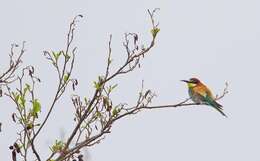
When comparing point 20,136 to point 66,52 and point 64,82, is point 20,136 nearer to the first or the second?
point 64,82

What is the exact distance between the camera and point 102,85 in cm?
350

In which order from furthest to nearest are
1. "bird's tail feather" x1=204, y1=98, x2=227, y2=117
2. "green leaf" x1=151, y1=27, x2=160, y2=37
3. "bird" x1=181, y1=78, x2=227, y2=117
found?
"bird" x1=181, y1=78, x2=227, y2=117 < "bird's tail feather" x1=204, y1=98, x2=227, y2=117 < "green leaf" x1=151, y1=27, x2=160, y2=37

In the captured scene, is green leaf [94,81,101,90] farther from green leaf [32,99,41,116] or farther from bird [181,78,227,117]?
bird [181,78,227,117]

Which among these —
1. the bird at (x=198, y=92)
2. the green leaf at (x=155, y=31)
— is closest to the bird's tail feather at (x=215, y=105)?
the bird at (x=198, y=92)

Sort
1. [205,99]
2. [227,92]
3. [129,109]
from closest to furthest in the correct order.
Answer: [129,109]
[227,92]
[205,99]

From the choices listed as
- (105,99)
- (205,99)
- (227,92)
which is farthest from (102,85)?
(205,99)

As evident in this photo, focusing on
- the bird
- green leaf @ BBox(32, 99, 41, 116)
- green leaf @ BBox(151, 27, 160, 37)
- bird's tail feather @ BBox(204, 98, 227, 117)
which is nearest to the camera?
green leaf @ BBox(32, 99, 41, 116)

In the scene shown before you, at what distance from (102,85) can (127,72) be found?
0.57 ft

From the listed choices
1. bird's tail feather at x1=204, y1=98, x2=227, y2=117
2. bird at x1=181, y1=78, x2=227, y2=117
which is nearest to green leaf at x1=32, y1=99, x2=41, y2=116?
bird's tail feather at x1=204, y1=98, x2=227, y2=117

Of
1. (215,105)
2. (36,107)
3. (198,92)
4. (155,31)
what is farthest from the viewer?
(198,92)

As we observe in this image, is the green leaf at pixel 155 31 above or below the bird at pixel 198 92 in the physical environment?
above

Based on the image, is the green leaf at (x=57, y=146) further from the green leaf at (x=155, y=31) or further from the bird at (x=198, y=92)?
the bird at (x=198, y=92)

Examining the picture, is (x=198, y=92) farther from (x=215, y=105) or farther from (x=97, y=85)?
(x=97, y=85)

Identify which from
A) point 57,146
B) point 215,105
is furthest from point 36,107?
point 215,105
